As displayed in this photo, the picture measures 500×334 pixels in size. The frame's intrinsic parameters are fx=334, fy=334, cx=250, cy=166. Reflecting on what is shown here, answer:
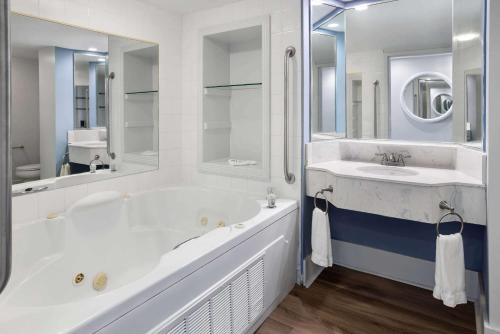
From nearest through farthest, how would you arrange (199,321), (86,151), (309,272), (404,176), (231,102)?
1. (199,321)
2. (404,176)
3. (86,151)
4. (309,272)
5. (231,102)

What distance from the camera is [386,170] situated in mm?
2479

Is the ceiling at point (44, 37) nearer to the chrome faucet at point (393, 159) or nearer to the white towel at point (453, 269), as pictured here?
the chrome faucet at point (393, 159)

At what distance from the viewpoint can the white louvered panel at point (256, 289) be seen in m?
1.93

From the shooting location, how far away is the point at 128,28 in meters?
2.61

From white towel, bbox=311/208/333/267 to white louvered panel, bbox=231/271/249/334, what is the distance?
28.8 inches

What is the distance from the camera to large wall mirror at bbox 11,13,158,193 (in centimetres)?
201

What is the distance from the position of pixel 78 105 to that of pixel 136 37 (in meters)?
0.75

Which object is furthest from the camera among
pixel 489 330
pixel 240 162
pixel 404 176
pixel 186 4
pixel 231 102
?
pixel 231 102

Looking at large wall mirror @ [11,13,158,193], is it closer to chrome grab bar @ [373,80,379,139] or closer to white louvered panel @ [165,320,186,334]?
white louvered panel @ [165,320,186,334]

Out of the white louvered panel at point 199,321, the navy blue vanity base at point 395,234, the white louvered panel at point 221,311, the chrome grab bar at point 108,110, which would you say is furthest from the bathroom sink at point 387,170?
the chrome grab bar at point 108,110

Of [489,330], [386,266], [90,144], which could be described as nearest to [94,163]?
[90,144]

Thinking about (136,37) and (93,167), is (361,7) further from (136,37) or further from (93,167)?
(93,167)

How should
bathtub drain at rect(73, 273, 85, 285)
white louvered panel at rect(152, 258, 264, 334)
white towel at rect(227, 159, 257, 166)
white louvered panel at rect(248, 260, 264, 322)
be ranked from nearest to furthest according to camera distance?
1. white louvered panel at rect(152, 258, 264, 334)
2. white louvered panel at rect(248, 260, 264, 322)
3. bathtub drain at rect(73, 273, 85, 285)
4. white towel at rect(227, 159, 257, 166)

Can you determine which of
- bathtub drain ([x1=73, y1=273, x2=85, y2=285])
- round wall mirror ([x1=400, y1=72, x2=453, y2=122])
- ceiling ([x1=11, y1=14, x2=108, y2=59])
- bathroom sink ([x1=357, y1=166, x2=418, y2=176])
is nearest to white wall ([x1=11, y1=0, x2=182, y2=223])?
ceiling ([x1=11, y1=14, x2=108, y2=59])
